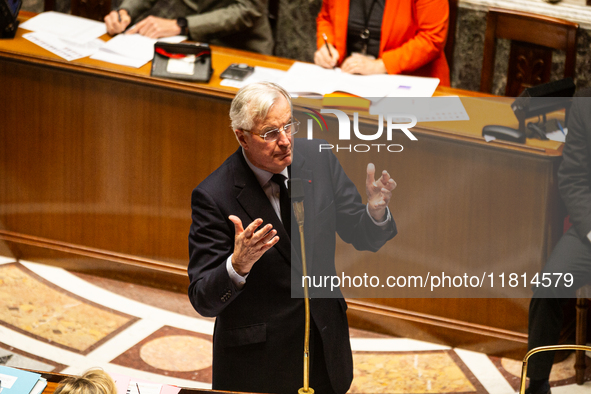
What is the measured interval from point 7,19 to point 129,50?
0.65 meters

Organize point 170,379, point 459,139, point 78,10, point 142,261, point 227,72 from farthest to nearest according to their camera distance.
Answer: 1. point 78,10
2. point 142,261
3. point 227,72
4. point 170,379
5. point 459,139

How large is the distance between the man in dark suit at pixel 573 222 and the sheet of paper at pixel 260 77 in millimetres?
1367

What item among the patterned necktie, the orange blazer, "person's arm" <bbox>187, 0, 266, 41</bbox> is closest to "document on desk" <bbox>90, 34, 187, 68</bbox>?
"person's arm" <bbox>187, 0, 266, 41</bbox>

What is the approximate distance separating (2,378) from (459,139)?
1872 millimetres

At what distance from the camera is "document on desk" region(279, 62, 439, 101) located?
10.7 ft

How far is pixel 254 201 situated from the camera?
1962 mm

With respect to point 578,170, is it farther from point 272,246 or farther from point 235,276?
point 235,276

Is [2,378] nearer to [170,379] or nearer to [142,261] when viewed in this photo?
[170,379]

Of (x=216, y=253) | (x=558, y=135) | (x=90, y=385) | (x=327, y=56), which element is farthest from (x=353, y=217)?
(x=327, y=56)

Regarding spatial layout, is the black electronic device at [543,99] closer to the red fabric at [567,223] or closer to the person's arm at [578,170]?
the person's arm at [578,170]

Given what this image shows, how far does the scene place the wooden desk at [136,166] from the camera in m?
3.29

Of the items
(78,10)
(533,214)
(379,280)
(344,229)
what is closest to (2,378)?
(344,229)

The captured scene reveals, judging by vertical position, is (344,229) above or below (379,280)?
above

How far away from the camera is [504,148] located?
2799 mm
